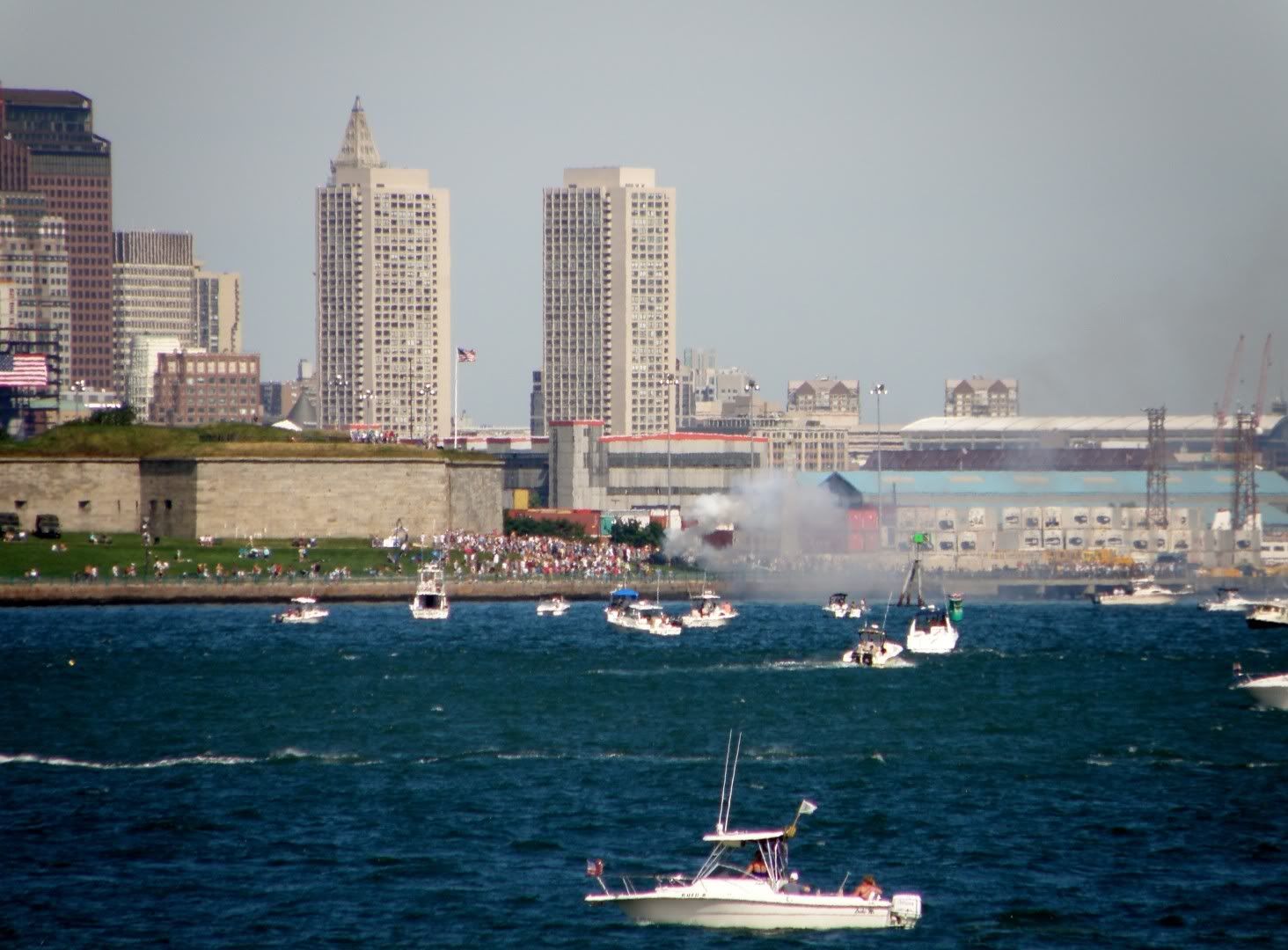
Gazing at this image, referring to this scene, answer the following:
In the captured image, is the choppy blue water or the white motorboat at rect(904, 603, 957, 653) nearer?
the choppy blue water

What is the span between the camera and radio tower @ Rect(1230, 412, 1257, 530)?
182625 millimetres

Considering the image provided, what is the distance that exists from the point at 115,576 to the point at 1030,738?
67.4 meters

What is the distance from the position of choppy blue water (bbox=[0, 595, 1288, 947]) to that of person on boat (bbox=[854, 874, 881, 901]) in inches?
31.6

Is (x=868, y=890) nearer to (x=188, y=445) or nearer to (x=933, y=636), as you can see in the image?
(x=933, y=636)

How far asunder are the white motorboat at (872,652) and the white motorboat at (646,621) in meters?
17.7

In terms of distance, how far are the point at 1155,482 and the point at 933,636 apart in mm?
99108

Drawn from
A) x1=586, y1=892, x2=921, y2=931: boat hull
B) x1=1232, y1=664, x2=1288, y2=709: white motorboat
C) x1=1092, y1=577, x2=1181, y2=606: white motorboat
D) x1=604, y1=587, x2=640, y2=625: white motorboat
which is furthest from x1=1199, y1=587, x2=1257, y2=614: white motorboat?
x1=586, y1=892, x2=921, y2=931: boat hull

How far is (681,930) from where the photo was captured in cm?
3625

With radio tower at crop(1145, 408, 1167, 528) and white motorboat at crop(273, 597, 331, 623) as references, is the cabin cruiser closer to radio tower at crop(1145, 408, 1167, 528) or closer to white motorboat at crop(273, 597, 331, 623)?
white motorboat at crop(273, 597, 331, 623)

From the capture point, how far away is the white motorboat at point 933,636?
91250 millimetres

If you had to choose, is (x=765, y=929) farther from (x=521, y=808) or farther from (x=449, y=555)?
(x=449, y=555)

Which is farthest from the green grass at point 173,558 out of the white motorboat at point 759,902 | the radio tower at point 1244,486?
the white motorboat at point 759,902

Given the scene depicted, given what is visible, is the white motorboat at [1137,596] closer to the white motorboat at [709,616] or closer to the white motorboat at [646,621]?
→ the white motorboat at [709,616]

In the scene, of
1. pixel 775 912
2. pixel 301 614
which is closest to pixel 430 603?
pixel 301 614
